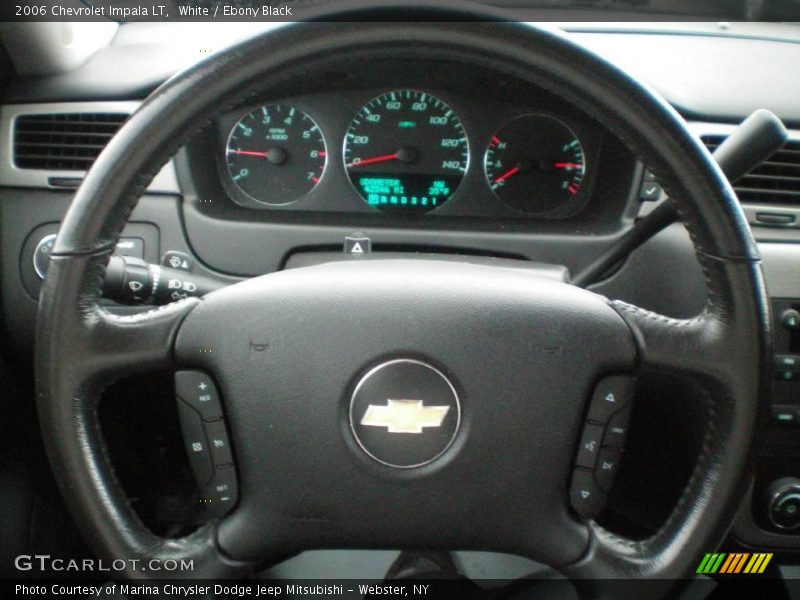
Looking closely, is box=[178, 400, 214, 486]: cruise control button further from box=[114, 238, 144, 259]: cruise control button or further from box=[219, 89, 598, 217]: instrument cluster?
box=[219, 89, 598, 217]: instrument cluster

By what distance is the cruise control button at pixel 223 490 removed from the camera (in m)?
1.11

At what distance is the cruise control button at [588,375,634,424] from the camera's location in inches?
43.1

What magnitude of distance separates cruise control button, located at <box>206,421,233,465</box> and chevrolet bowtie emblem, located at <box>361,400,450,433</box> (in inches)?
7.5

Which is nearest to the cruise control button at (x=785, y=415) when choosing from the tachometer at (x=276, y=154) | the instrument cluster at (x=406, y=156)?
the instrument cluster at (x=406, y=156)

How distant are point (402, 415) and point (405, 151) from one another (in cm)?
109

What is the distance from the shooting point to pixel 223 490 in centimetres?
111

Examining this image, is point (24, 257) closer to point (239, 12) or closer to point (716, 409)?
point (239, 12)

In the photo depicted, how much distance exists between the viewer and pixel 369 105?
204 cm

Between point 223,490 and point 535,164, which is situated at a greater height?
point 535,164

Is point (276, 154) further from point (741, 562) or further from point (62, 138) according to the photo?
point (741, 562)

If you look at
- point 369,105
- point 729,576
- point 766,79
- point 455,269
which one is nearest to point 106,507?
point 455,269

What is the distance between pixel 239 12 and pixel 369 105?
1.24ft

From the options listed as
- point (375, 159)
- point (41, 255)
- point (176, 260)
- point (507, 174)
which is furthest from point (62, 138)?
point (507, 174)
